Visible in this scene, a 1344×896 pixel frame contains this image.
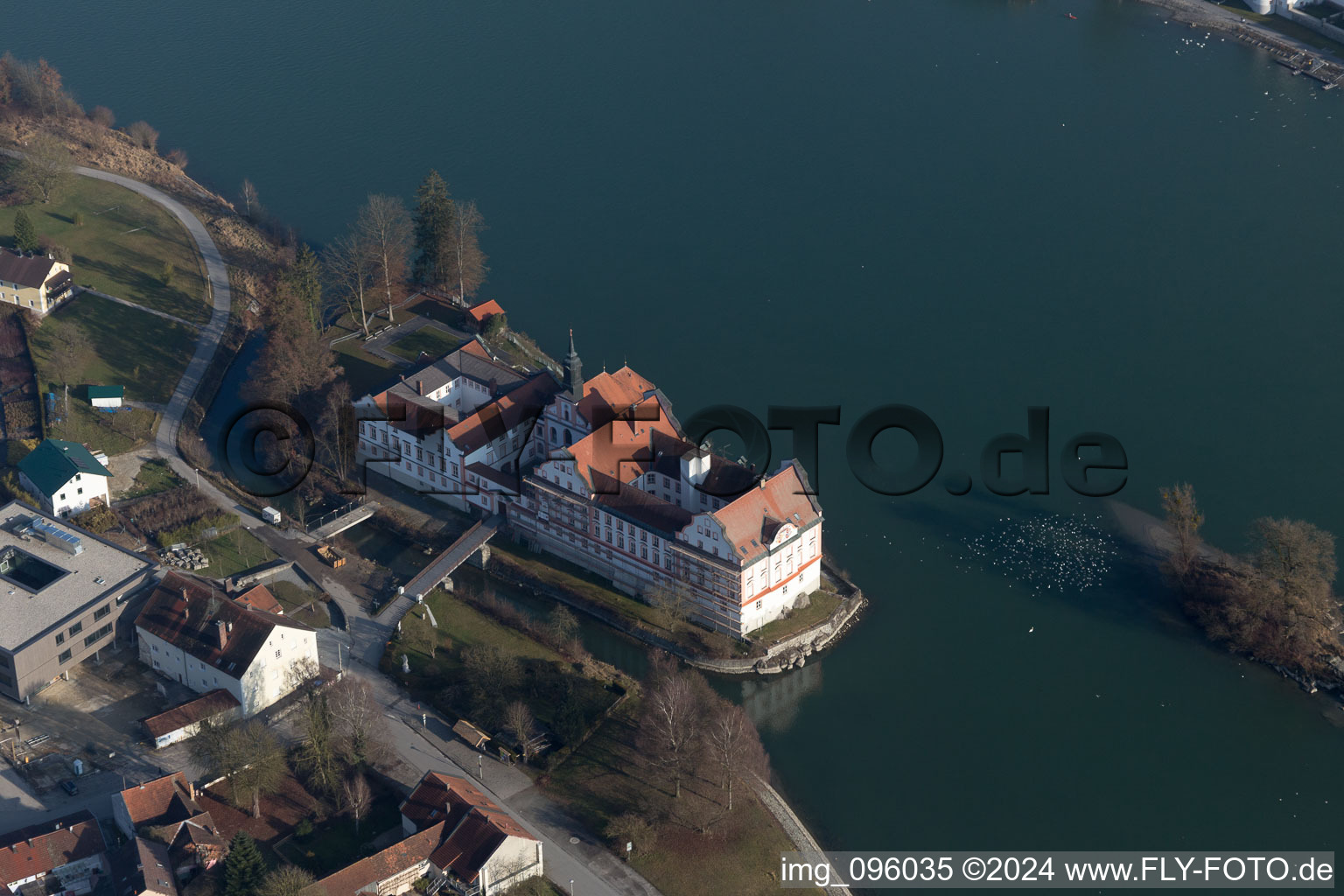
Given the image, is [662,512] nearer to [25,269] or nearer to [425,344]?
[425,344]

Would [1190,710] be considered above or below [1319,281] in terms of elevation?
below

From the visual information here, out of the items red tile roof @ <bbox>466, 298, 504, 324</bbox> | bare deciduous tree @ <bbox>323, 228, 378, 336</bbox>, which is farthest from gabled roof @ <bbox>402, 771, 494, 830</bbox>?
bare deciduous tree @ <bbox>323, 228, 378, 336</bbox>

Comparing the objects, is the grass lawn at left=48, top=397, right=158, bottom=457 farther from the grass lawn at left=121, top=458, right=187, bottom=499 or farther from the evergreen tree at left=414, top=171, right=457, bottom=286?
the evergreen tree at left=414, top=171, right=457, bottom=286

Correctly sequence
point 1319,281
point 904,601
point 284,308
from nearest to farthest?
point 904,601 < point 284,308 < point 1319,281

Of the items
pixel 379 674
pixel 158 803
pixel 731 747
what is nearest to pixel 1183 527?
pixel 731 747

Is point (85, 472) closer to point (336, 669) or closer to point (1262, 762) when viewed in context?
point (336, 669)

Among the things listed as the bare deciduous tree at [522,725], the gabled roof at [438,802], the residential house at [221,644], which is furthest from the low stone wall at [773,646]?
the gabled roof at [438,802]

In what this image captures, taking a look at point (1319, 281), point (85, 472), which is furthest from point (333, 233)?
point (1319, 281)
